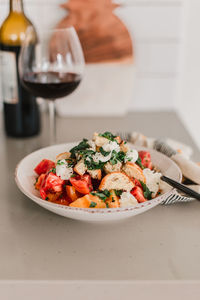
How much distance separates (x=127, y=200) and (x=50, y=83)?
1.36 feet

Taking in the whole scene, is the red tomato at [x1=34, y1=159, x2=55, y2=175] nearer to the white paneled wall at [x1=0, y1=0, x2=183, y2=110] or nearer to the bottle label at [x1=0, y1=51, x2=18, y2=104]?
the bottle label at [x1=0, y1=51, x2=18, y2=104]

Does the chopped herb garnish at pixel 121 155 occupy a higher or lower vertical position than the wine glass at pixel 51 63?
lower

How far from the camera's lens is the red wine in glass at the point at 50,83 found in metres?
0.92

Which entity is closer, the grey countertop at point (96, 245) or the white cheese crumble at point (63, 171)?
the grey countertop at point (96, 245)

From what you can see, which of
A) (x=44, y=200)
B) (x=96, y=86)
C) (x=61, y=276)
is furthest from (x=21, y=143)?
(x=61, y=276)

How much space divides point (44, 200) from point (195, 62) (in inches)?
35.3

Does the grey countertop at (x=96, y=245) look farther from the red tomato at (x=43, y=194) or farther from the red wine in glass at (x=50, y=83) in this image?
the red wine in glass at (x=50, y=83)

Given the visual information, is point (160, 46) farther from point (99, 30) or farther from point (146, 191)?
point (146, 191)

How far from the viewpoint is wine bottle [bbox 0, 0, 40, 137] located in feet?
3.31

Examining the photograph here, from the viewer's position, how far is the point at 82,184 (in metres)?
0.65

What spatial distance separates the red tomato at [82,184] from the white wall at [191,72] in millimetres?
749

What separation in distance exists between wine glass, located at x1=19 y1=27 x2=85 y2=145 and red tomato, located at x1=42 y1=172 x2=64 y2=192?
0.32 meters

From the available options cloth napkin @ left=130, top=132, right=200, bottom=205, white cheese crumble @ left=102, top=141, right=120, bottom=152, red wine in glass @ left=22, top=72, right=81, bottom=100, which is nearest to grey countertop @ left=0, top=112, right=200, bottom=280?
cloth napkin @ left=130, top=132, right=200, bottom=205

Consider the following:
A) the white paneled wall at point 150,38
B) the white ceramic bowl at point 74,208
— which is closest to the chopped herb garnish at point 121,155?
the white ceramic bowl at point 74,208
